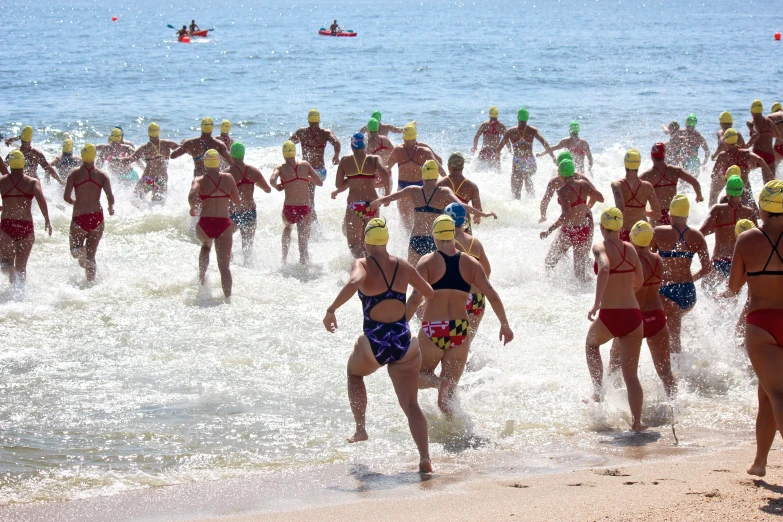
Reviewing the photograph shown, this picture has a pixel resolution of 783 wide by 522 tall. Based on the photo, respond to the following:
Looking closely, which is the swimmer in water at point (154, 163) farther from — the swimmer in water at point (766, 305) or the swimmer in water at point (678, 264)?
the swimmer in water at point (766, 305)

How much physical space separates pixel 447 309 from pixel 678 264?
2384 mm

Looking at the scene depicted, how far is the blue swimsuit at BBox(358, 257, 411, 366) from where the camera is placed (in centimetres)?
591

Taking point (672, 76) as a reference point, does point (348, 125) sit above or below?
below

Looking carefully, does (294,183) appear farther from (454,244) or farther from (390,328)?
(390,328)

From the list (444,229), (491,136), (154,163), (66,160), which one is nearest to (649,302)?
(444,229)

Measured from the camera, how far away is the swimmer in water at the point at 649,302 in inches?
277

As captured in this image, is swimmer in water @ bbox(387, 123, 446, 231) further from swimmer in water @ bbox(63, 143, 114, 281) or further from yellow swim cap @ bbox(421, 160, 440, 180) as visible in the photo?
swimmer in water @ bbox(63, 143, 114, 281)

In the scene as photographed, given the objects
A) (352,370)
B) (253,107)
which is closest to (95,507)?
(352,370)

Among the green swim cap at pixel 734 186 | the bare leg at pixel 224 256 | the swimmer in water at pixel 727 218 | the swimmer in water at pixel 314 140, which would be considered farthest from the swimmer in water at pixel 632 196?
the swimmer in water at pixel 314 140

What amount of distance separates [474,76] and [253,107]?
460 inches

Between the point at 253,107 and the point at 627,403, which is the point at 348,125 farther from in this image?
the point at 627,403

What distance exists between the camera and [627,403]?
712cm

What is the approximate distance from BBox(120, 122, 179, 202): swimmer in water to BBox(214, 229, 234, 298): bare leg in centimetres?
462

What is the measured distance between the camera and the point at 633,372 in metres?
6.80
